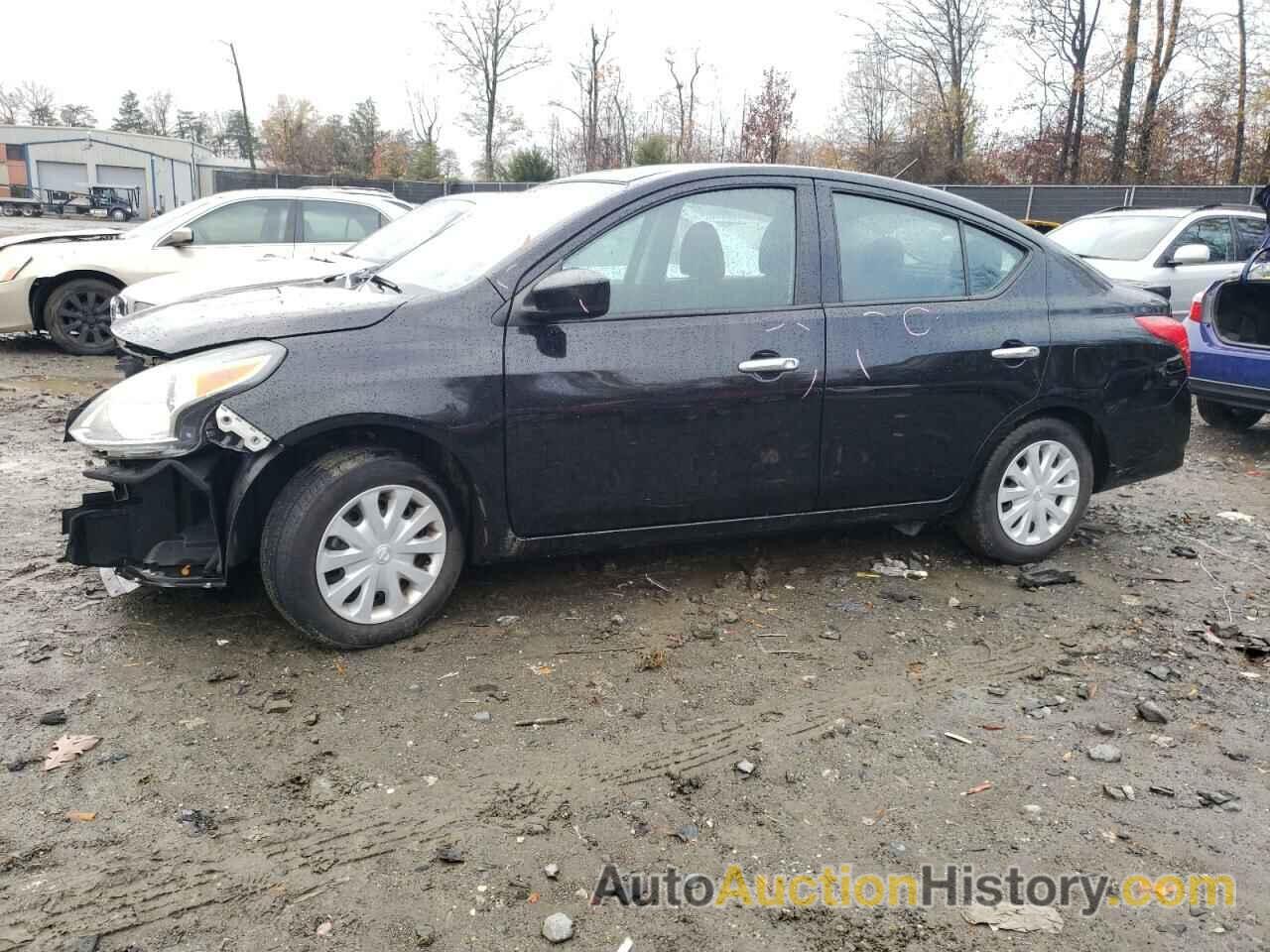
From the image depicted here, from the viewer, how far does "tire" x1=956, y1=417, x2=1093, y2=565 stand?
4.62 meters

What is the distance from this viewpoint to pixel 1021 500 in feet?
15.4

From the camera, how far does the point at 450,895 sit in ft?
8.00

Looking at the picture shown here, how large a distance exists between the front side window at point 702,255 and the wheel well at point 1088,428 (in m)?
1.41

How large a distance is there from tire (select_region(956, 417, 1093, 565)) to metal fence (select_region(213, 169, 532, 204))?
29218 millimetres

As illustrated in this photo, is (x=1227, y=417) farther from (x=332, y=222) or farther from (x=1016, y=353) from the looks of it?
(x=332, y=222)

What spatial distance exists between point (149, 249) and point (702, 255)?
7.46 metres

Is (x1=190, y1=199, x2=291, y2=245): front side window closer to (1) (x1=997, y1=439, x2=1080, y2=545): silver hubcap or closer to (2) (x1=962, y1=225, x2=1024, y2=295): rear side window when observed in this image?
(2) (x1=962, y1=225, x2=1024, y2=295): rear side window

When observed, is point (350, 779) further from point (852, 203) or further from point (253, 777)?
point (852, 203)

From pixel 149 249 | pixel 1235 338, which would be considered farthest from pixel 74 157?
pixel 1235 338

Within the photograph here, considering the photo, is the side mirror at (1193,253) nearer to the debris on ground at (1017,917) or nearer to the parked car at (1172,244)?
the parked car at (1172,244)

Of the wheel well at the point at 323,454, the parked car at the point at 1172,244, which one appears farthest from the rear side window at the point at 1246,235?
the wheel well at the point at 323,454

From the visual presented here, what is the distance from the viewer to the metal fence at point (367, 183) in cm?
3444

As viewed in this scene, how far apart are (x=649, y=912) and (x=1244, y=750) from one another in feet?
6.86

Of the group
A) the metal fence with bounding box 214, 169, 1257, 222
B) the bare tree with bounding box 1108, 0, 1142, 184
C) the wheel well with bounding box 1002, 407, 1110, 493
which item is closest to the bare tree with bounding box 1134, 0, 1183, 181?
the bare tree with bounding box 1108, 0, 1142, 184
